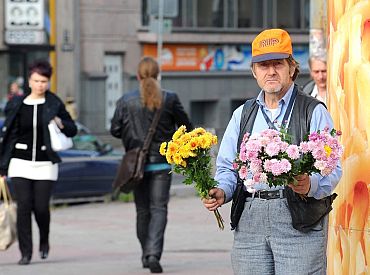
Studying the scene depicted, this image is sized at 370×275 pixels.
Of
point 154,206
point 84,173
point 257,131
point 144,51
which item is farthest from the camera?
point 144,51

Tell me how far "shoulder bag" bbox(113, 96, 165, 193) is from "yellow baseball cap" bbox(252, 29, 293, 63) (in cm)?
465

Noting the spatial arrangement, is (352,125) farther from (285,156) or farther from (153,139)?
(153,139)

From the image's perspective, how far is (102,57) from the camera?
1341 inches

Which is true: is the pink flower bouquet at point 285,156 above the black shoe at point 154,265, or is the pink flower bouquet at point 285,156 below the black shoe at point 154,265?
above

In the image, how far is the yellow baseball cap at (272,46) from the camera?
18.5 feet

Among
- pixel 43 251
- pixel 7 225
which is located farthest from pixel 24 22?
pixel 7 225

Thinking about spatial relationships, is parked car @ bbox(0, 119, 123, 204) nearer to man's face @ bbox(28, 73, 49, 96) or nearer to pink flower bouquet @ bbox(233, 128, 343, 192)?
man's face @ bbox(28, 73, 49, 96)

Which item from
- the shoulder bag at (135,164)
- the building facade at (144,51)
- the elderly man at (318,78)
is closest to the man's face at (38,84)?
the shoulder bag at (135,164)

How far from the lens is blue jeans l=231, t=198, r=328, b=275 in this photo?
5555 mm

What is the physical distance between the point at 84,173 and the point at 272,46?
38.6 feet

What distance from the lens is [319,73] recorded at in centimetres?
948

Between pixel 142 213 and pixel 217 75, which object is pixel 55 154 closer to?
pixel 142 213

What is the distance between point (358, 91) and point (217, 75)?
99.0 ft

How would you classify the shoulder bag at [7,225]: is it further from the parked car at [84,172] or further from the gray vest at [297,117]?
the parked car at [84,172]
